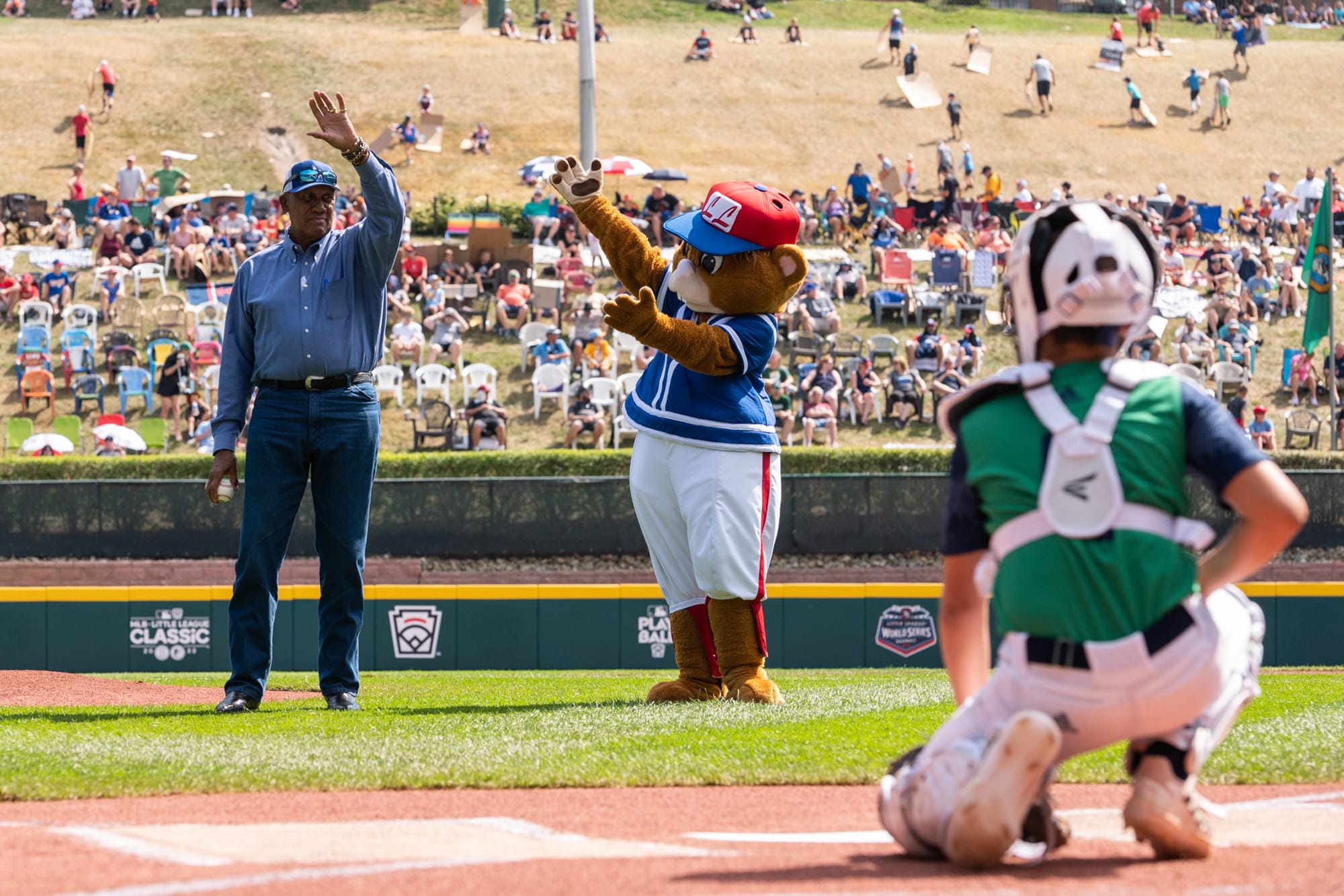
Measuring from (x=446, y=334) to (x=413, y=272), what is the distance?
3615 mm

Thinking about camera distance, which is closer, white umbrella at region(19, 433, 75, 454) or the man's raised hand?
the man's raised hand

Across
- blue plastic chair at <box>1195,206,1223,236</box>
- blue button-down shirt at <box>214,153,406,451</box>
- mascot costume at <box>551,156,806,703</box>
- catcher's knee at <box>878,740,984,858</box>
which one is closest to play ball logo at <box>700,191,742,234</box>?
mascot costume at <box>551,156,806,703</box>

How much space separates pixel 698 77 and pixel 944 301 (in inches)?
1155

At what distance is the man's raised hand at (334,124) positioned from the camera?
23.1 ft

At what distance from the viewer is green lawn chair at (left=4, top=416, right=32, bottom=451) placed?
24188mm

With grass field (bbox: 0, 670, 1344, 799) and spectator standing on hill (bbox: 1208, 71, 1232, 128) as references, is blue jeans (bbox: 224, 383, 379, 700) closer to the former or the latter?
grass field (bbox: 0, 670, 1344, 799)

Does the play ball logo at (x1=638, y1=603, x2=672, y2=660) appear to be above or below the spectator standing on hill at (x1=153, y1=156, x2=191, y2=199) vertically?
below

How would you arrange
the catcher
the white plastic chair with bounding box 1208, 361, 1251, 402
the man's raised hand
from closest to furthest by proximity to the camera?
1. the catcher
2. the man's raised hand
3. the white plastic chair with bounding box 1208, 361, 1251, 402

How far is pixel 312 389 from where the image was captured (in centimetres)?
720

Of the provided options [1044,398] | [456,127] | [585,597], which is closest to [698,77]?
[456,127]

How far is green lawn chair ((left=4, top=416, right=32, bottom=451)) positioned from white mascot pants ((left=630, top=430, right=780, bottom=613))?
19.0 m

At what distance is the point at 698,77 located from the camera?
188ft

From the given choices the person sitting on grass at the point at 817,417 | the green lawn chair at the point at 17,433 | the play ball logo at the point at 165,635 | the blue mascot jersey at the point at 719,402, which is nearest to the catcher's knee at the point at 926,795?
the blue mascot jersey at the point at 719,402

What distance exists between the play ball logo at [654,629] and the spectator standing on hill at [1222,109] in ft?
149
